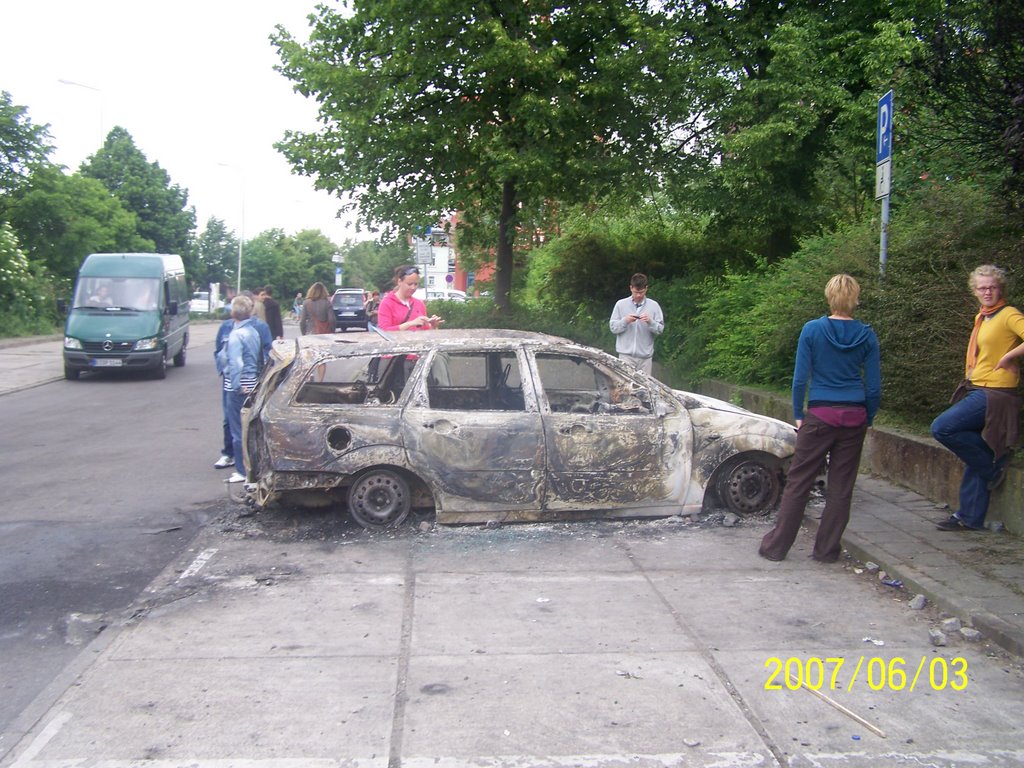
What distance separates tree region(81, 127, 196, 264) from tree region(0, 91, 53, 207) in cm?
2343

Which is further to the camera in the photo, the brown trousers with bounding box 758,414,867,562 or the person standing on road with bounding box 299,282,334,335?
the person standing on road with bounding box 299,282,334,335

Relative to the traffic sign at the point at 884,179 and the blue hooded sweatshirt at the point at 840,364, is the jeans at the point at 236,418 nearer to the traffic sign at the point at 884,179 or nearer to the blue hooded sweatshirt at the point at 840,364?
the blue hooded sweatshirt at the point at 840,364

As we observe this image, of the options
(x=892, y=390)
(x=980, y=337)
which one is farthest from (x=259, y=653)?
(x=892, y=390)

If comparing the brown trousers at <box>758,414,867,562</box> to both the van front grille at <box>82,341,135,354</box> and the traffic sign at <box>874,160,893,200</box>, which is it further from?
the van front grille at <box>82,341,135,354</box>

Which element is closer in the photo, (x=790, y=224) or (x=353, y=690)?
(x=353, y=690)

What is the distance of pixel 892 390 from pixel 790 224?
9.02 meters

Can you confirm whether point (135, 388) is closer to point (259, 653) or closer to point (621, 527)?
point (621, 527)

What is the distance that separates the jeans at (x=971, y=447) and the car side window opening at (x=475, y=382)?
9.84 feet

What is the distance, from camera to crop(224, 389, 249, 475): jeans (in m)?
9.33

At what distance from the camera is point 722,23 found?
17406 mm

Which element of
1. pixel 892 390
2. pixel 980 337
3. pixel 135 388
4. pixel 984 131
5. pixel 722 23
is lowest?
pixel 135 388

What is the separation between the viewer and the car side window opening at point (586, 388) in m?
7.57
